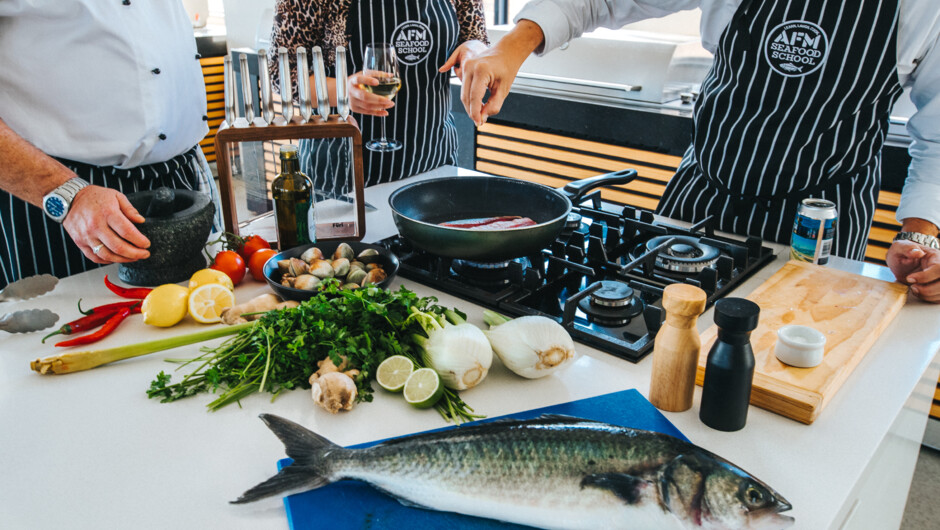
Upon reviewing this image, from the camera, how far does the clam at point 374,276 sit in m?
1.33

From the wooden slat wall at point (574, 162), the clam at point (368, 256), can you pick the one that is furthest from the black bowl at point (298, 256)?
the wooden slat wall at point (574, 162)

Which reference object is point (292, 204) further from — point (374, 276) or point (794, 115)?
point (794, 115)

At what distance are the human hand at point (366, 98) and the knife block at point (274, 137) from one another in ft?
1.24

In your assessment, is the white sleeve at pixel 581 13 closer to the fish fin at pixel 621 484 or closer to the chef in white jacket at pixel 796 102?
the chef in white jacket at pixel 796 102

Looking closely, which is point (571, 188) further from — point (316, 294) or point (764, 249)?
point (316, 294)

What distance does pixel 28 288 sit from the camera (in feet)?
4.36

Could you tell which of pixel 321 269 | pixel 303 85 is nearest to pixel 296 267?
pixel 321 269

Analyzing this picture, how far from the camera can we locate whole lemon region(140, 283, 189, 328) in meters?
1.25

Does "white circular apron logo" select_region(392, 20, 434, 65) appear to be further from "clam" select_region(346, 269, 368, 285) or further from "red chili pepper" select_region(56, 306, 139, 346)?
"red chili pepper" select_region(56, 306, 139, 346)

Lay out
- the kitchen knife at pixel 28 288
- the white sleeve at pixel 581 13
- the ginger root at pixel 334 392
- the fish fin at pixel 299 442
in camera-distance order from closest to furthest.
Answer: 1. the fish fin at pixel 299 442
2. the ginger root at pixel 334 392
3. the kitchen knife at pixel 28 288
4. the white sleeve at pixel 581 13

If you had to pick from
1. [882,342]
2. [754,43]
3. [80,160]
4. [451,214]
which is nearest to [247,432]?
[451,214]

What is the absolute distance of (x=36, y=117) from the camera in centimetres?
154

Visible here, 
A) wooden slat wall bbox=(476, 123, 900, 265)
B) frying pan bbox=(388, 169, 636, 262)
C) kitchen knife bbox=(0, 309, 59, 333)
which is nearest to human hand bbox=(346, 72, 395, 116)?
frying pan bbox=(388, 169, 636, 262)

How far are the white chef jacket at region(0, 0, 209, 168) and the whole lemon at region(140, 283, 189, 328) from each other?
51 centimetres
